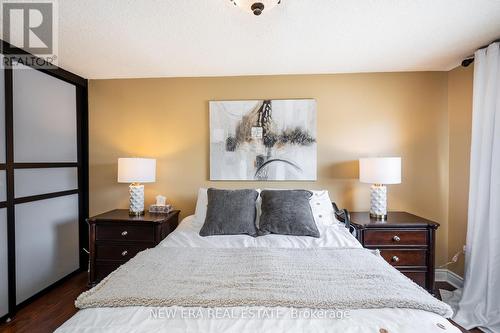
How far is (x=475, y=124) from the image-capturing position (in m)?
2.17

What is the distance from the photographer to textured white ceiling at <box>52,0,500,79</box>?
160cm

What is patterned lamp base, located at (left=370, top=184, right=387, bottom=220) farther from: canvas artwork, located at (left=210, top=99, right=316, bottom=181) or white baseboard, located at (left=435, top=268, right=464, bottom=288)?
white baseboard, located at (left=435, top=268, right=464, bottom=288)

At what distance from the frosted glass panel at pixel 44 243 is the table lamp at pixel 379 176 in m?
3.24

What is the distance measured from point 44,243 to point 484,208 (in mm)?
4147

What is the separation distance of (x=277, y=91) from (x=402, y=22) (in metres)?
1.31

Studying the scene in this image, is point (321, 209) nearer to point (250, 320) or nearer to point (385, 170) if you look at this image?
point (385, 170)

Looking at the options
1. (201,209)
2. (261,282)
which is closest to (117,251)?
(201,209)

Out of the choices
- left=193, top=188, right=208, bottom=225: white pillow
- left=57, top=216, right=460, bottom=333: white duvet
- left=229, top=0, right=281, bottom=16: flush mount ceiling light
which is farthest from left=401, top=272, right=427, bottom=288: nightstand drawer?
left=229, top=0, right=281, bottom=16: flush mount ceiling light

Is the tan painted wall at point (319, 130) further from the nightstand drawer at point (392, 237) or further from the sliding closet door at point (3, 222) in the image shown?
the sliding closet door at point (3, 222)

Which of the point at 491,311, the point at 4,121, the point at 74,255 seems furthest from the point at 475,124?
the point at 74,255

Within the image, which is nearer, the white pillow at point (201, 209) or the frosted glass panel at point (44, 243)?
the frosted glass panel at point (44, 243)

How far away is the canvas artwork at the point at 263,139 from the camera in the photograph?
274cm

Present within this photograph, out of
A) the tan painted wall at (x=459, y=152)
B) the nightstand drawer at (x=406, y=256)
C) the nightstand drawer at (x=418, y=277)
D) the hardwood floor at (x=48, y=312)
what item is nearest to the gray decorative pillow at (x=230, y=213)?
the nightstand drawer at (x=406, y=256)

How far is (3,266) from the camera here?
2.00m
